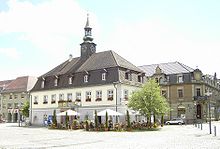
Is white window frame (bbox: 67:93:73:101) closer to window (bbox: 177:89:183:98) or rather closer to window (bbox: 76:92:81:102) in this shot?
window (bbox: 76:92:81:102)

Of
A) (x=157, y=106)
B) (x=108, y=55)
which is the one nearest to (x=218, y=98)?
(x=108, y=55)

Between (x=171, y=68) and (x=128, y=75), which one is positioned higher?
(x=171, y=68)

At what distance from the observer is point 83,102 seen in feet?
156

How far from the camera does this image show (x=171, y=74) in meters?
65.8

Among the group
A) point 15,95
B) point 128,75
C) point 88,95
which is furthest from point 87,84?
point 15,95

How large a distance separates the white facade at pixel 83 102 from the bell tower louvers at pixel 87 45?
7513 millimetres

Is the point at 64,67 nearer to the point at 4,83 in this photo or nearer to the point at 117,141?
the point at 117,141

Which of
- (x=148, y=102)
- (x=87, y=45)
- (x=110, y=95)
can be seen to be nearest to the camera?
(x=148, y=102)

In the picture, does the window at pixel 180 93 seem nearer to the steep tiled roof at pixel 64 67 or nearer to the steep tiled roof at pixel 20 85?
the steep tiled roof at pixel 64 67

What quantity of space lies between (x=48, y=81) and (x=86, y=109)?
10.2m

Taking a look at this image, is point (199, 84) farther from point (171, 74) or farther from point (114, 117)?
point (114, 117)

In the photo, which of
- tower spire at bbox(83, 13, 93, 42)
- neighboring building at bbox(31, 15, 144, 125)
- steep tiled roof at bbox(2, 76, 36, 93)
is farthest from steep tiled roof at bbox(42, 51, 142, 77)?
steep tiled roof at bbox(2, 76, 36, 93)

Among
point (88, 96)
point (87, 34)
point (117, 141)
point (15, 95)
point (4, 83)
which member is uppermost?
point (87, 34)

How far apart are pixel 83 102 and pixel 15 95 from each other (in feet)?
132
